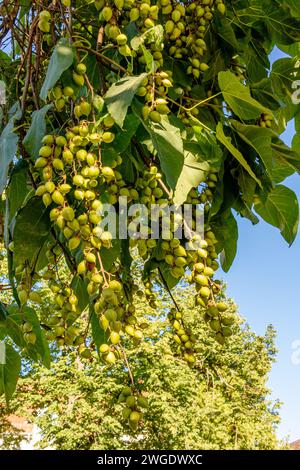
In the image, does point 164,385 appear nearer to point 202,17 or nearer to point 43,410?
point 43,410

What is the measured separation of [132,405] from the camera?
29.1 inches

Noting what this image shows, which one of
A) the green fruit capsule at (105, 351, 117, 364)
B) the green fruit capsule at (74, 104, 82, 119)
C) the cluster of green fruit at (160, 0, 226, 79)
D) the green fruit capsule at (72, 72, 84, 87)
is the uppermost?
the cluster of green fruit at (160, 0, 226, 79)

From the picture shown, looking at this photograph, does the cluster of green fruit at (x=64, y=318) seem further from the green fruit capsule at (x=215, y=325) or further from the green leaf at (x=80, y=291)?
the green fruit capsule at (x=215, y=325)

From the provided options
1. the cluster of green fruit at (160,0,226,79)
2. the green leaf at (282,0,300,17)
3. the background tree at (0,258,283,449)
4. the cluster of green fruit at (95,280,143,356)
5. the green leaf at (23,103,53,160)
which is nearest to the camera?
the cluster of green fruit at (95,280,143,356)

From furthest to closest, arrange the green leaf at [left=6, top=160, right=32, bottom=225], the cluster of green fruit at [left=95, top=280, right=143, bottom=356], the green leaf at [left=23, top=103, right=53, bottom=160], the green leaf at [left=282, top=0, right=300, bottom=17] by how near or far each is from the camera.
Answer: the green leaf at [left=282, top=0, right=300, bottom=17] → the green leaf at [left=6, top=160, right=32, bottom=225] → the green leaf at [left=23, top=103, right=53, bottom=160] → the cluster of green fruit at [left=95, top=280, right=143, bottom=356]

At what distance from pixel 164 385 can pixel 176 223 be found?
34.8ft

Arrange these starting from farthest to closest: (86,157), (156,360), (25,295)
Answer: (156,360)
(25,295)
(86,157)

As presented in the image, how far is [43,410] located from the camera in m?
10.9

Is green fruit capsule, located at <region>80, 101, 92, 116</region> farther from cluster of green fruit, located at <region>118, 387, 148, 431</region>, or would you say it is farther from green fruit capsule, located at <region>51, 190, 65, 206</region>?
cluster of green fruit, located at <region>118, 387, 148, 431</region>

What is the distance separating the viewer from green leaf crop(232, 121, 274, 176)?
2.77 ft

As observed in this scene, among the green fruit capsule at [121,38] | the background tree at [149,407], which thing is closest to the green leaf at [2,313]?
the green fruit capsule at [121,38]

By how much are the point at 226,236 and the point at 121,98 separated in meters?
0.45

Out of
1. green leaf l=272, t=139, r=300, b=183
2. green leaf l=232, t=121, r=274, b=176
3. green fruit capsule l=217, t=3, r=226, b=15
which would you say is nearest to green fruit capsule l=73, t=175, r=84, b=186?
green leaf l=232, t=121, r=274, b=176
